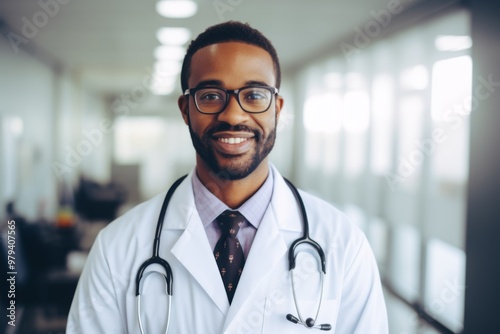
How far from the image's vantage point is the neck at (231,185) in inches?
42.2

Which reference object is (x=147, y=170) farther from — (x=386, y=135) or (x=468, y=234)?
(x=468, y=234)

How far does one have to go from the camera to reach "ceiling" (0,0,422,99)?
3107 mm

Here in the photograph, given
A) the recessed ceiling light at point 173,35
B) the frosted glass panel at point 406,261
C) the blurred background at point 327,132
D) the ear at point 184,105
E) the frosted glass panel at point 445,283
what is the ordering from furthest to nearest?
the recessed ceiling light at point 173,35 → the frosted glass panel at point 406,261 → the frosted glass panel at point 445,283 → the blurred background at point 327,132 → the ear at point 184,105

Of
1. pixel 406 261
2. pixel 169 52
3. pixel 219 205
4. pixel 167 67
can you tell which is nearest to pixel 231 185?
pixel 219 205

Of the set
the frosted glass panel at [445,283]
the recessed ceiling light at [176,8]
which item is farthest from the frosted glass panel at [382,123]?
the recessed ceiling light at [176,8]

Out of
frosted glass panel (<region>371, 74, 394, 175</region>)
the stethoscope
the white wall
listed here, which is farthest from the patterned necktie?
the white wall

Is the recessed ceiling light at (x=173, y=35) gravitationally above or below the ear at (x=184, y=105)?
above

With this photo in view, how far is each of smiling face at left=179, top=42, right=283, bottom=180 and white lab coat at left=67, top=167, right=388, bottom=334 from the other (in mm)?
134

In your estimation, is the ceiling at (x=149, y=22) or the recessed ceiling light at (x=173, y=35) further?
the recessed ceiling light at (x=173, y=35)

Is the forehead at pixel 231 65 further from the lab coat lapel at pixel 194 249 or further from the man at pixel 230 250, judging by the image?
the lab coat lapel at pixel 194 249

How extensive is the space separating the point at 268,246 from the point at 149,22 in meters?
2.91

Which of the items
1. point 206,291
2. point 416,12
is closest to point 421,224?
point 416,12

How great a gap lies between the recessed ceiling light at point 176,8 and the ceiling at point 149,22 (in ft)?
0.16

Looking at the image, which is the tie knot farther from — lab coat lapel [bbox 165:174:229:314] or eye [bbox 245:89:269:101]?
eye [bbox 245:89:269:101]
